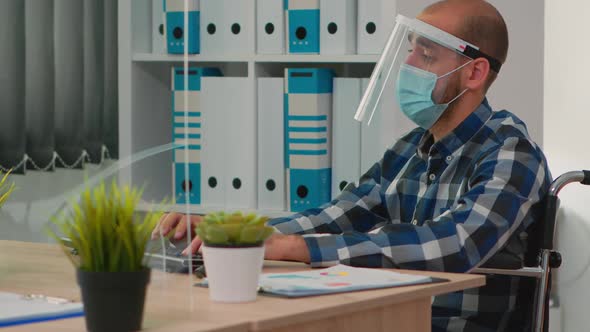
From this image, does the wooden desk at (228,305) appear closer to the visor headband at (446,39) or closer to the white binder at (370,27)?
the visor headband at (446,39)

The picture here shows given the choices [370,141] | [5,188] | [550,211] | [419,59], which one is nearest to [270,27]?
[370,141]

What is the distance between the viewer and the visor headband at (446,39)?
233 cm

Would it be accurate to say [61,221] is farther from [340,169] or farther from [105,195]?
[340,169]

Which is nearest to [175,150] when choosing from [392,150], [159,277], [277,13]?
[159,277]

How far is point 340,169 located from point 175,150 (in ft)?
5.72

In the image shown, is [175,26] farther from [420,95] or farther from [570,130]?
[570,130]

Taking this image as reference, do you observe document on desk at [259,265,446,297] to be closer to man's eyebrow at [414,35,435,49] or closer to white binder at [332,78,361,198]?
man's eyebrow at [414,35,435,49]

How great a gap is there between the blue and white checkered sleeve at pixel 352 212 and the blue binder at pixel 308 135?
0.80 meters

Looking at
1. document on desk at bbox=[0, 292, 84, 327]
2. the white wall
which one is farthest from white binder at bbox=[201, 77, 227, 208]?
Answer: the white wall

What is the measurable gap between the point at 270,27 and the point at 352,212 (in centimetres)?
110

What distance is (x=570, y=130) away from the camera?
2852 mm

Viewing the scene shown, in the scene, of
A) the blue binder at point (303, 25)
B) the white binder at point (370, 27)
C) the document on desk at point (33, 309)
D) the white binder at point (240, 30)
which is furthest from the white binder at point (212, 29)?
the document on desk at point (33, 309)

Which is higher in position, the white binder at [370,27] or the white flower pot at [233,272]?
the white binder at [370,27]

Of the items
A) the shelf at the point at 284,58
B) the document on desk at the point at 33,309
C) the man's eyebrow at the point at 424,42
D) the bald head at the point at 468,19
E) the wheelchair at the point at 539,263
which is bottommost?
the wheelchair at the point at 539,263
